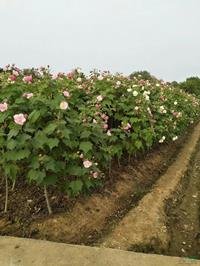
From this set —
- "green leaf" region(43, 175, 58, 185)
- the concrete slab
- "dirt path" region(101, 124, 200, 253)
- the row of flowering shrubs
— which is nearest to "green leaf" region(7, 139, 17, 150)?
the row of flowering shrubs

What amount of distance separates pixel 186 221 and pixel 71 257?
7.47 ft

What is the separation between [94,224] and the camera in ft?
12.7

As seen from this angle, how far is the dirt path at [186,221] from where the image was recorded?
3762 millimetres

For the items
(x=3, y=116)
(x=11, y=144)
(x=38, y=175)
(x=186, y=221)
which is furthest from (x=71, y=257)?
(x=186, y=221)

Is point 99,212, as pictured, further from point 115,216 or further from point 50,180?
point 50,180

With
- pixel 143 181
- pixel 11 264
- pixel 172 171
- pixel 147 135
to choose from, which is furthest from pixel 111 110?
pixel 11 264

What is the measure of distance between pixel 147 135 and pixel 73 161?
7.45ft

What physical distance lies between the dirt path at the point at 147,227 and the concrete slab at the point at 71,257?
2.65 ft

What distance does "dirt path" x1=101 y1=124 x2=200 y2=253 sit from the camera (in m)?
3.59

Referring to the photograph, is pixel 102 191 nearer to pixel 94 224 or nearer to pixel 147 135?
pixel 94 224

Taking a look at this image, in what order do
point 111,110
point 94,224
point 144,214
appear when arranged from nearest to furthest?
1. point 94,224
2. point 144,214
3. point 111,110

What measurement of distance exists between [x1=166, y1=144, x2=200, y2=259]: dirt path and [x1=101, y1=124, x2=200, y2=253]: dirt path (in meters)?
0.10

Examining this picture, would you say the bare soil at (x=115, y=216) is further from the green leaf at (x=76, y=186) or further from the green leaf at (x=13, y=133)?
the green leaf at (x=13, y=133)

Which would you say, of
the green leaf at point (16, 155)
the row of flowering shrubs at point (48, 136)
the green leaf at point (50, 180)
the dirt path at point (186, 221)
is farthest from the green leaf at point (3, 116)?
the dirt path at point (186, 221)
